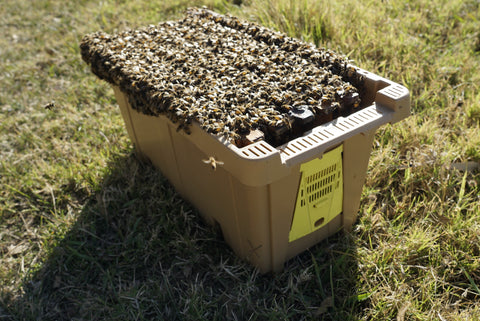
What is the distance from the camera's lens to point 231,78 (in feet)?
6.77

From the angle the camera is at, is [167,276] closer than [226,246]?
Yes

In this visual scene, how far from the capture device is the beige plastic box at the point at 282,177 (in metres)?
1.65

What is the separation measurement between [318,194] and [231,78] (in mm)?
756

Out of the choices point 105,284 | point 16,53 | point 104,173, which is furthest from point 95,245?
point 16,53

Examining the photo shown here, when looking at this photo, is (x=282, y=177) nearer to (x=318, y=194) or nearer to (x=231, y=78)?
(x=318, y=194)

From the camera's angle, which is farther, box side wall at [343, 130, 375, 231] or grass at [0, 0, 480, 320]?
grass at [0, 0, 480, 320]

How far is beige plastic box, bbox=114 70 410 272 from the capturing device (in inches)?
65.0

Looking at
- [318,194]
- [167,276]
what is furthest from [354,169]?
[167,276]

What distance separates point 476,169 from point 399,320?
1.36 metres

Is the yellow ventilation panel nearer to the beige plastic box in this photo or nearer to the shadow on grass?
the beige plastic box

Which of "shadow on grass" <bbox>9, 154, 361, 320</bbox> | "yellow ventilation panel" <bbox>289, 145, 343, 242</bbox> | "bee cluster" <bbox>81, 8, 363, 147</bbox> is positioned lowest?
"shadow on grass" <bbox>9, 154, 361, 320</bbox>

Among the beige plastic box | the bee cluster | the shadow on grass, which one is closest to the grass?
the shadow on grass

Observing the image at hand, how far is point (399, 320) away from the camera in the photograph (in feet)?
6.25

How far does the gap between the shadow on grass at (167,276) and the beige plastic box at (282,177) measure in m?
0.12
